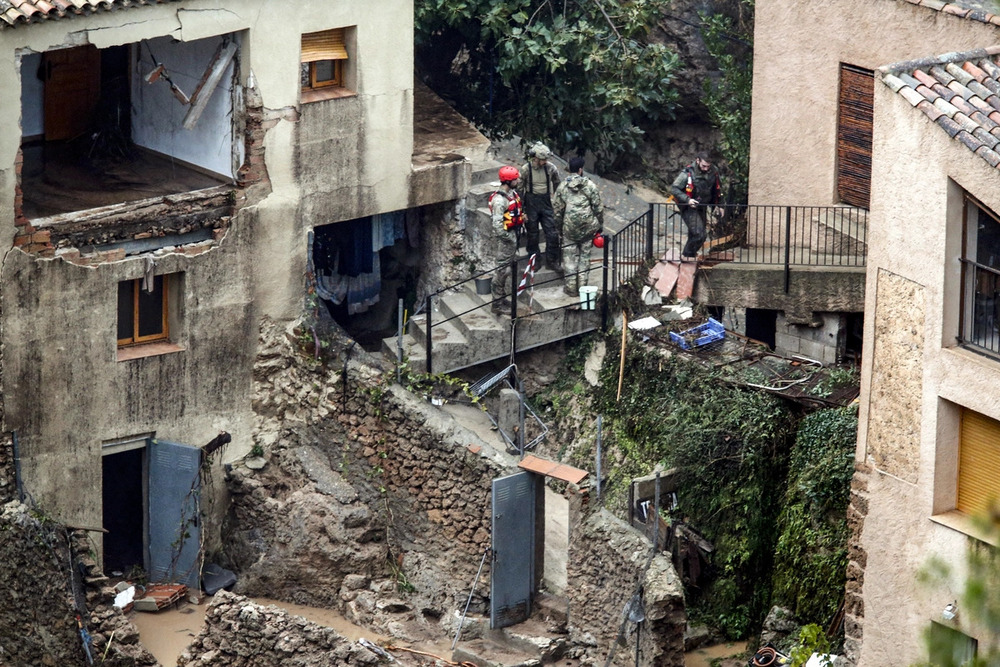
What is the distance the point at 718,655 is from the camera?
1148 inches

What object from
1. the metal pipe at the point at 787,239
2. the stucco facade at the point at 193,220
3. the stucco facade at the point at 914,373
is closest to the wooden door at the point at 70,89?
the stucco facade at the point at 193,220

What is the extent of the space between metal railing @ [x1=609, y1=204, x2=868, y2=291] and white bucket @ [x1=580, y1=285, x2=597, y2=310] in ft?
1.05

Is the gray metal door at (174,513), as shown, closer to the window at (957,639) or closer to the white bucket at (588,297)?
the white bucket at (588,297)

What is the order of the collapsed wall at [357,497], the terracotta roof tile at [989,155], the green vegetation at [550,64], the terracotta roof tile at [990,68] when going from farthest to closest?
the green vegetation at [550,64] < the collapsed wall at [357,497] < the terracotta roof tile at [990,68] < the terracotta roof tile at [989,155]

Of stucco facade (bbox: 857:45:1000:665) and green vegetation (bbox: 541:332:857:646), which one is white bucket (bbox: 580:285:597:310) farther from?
stucco facade (bbox: 857:45:1000:665)

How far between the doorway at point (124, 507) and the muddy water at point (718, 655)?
7359 mm

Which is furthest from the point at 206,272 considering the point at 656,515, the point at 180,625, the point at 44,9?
the point at 656,515

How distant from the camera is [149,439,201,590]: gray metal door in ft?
101

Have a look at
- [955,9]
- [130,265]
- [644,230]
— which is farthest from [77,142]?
[955,9]

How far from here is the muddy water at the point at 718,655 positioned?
28.9 m

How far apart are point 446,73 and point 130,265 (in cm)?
Result: 657

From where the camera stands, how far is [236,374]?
102 feet

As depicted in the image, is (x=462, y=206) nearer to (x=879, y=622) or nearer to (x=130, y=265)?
(x=130, y=265)

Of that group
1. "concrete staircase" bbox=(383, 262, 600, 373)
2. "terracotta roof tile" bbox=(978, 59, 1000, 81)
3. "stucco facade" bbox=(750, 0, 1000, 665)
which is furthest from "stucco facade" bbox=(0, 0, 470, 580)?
"terracotta roof tile" bbox=(978, 59, 1000, 81)
